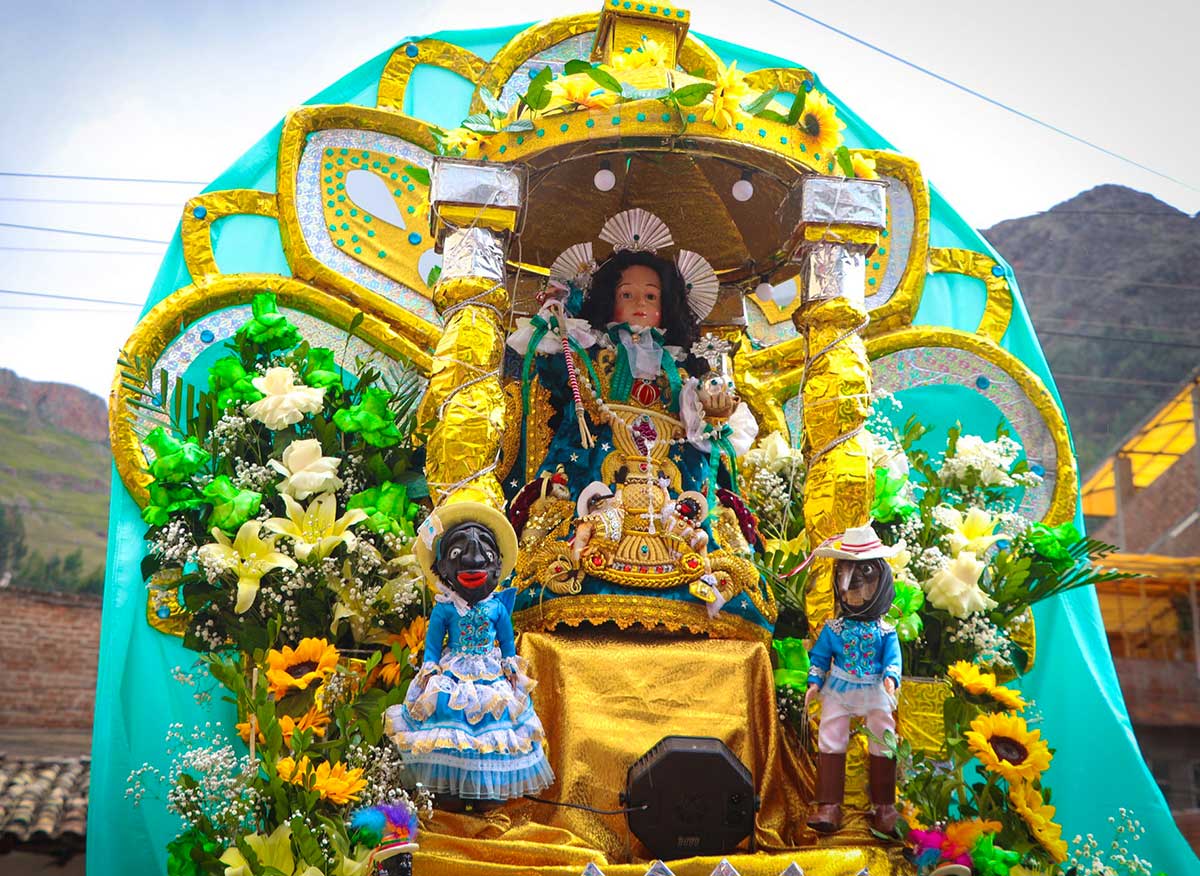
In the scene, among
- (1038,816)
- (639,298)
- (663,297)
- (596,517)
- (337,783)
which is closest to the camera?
(337,783)

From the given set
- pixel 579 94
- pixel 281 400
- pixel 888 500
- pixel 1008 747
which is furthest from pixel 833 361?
pixel 281 400

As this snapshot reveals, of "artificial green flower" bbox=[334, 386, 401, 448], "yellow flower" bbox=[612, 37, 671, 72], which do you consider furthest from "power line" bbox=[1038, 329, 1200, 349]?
"artificial green flower" bbox=[334, 386, 401, 448]

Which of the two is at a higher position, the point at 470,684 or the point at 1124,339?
the point at 1124,339

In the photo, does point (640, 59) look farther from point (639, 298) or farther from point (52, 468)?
point (52, 468)

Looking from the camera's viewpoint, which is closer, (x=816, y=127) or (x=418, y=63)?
(x=816, y=127)

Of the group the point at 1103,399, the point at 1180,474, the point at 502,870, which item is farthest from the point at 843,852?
the point at 1103,399

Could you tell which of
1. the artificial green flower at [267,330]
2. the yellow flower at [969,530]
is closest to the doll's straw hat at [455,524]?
the artificial green flower at [267,330]

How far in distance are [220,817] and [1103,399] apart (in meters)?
17.5

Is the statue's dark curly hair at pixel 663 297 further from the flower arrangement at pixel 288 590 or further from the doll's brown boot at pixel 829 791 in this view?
the doll's brown boot at pixel 829 791

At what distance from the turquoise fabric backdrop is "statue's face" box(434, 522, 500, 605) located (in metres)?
1.99

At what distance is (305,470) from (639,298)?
6.58ft

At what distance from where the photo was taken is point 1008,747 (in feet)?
17.3

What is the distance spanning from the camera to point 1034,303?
19562 mm

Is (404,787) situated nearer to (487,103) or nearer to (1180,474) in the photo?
(487,103)
